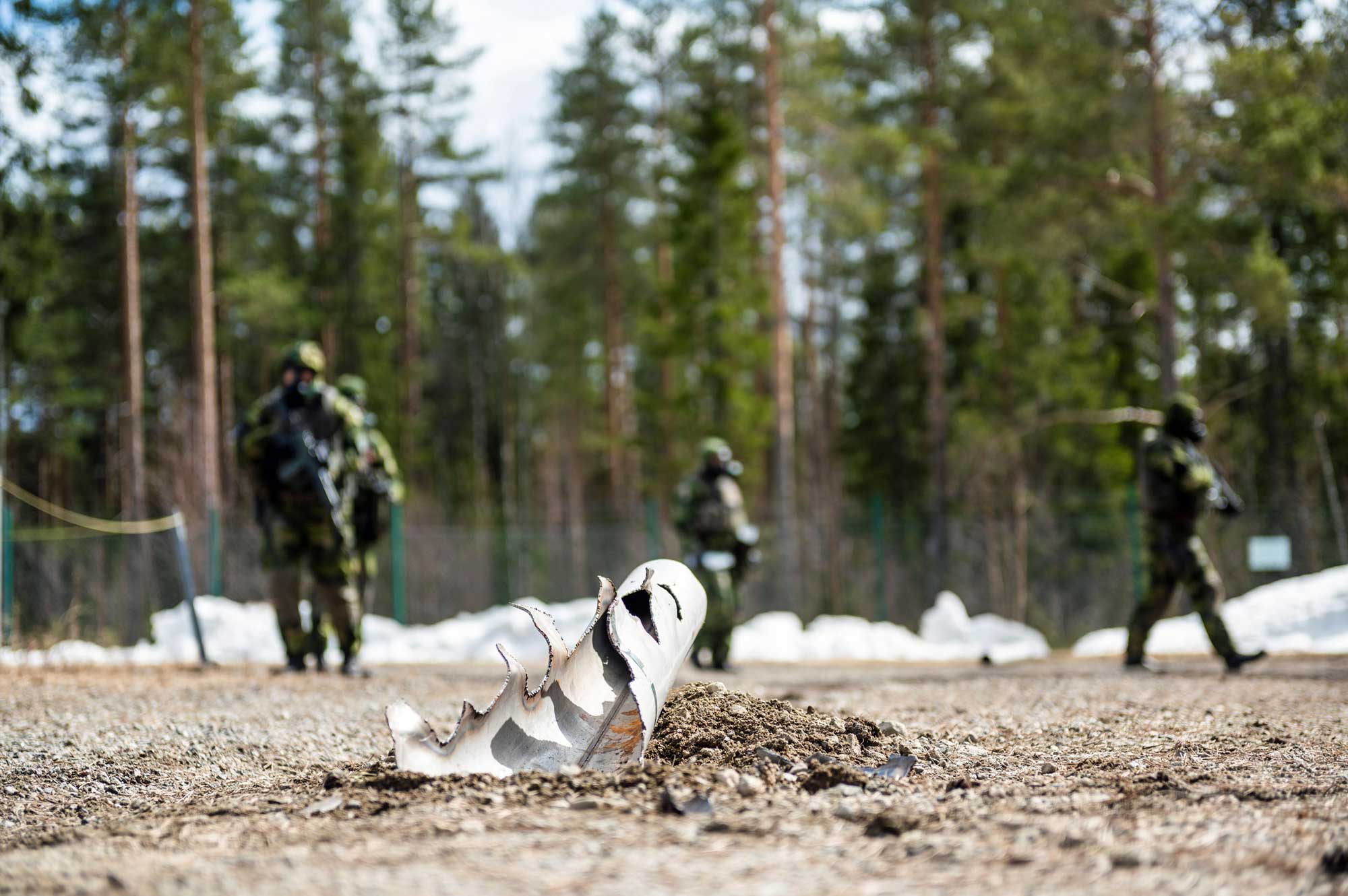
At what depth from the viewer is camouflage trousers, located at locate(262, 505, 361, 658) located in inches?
373

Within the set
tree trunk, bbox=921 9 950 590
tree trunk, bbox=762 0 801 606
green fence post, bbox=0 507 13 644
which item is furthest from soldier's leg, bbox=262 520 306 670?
tree trunk, bbox=921 9 950 590

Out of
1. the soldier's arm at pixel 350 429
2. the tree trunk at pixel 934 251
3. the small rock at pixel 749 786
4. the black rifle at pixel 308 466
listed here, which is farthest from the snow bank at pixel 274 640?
the tree trunk at pixel 934 251

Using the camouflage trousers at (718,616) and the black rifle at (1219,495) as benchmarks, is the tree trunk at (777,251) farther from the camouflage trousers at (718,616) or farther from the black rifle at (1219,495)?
the black rifle at (1219,495)

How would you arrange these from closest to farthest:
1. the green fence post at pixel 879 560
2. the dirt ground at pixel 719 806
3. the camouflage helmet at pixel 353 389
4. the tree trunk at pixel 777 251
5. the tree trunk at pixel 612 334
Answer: the dirt ground at pixel 719 806 → the camouflage helmet at pixel 353 389 → the green fence post at pixel 879 560 → the tree trunk at pixel 777 251 → the tree trunk at pixel 612 334

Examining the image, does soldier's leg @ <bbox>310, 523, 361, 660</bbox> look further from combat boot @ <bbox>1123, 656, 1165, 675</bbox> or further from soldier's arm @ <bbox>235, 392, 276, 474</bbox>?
combat boot @ <bbox>1123, 656, 1165, 675</bbox>

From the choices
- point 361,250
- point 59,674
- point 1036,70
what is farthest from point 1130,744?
point 361,250

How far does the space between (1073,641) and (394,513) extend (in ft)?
31.9

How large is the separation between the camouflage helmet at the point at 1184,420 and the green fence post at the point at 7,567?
36.2 feet

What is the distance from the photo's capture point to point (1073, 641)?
61.8 feet

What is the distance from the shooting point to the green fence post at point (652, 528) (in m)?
18.2

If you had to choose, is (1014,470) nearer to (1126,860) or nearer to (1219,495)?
(1219,495)

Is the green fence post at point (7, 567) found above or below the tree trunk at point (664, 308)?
below

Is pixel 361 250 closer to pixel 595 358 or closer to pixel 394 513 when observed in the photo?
pixel 595 358

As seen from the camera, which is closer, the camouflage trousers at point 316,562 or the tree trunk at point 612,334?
the camouflage trousers at point 316,562
